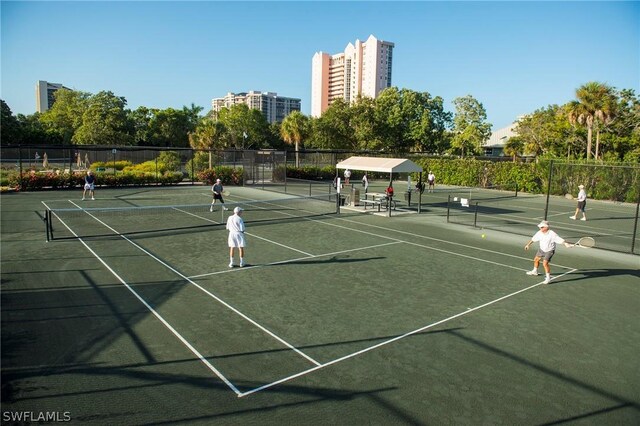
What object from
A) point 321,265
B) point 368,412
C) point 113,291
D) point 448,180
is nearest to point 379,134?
point 448,180

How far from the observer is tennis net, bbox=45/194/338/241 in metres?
18.7

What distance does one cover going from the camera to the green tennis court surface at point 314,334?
6414 mm

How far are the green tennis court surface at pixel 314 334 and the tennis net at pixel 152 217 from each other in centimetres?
175

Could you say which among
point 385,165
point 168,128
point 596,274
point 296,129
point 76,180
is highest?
point 168,128

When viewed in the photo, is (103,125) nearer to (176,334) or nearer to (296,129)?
(296,129)

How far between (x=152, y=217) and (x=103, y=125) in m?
54.6

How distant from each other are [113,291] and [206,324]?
3419 mm

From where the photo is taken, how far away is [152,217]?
2311 centimetres

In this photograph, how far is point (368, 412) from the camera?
6.25m

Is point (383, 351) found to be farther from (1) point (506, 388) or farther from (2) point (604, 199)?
(2) point (604, 199)

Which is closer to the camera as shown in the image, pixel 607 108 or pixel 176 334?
pixel 176 334

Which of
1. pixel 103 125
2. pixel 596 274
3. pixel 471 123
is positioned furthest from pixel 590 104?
pixel 103 125

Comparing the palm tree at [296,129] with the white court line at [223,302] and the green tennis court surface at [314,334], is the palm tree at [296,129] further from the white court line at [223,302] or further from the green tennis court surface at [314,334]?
the green tennis court surface at [314,334]

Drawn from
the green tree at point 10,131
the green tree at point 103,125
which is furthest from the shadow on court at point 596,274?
the green tree at point 10,131
